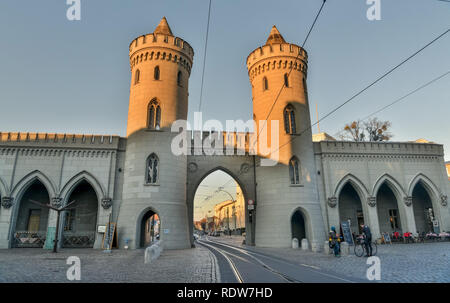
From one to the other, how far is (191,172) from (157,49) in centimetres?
1178

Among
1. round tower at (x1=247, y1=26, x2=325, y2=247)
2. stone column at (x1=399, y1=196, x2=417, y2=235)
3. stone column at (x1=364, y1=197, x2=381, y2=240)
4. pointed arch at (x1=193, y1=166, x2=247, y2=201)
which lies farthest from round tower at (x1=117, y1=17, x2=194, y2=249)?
stone column at (x1=399, y1=196, x2=417, y2=235)

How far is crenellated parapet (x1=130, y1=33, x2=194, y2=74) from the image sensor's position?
2628cm

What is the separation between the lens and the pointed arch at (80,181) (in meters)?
23.9

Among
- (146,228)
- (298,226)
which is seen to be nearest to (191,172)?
(146,228)

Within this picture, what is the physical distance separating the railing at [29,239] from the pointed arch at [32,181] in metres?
3.31

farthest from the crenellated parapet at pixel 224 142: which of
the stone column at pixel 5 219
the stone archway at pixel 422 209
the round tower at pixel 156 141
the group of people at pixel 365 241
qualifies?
the stone archway at pixel 422 209

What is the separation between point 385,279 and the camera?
888 cm

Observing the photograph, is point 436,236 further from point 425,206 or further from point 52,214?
point 52,214

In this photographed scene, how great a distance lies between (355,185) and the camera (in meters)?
27.6

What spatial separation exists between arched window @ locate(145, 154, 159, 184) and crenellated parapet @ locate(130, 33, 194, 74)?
911 cm

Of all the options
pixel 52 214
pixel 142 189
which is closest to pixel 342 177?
pixel 142 189

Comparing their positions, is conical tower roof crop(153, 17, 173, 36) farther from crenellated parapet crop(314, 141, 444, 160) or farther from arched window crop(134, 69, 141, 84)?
crenellated parapet crop(314, 141, 444, 160)

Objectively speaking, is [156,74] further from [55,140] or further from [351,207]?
[351,207]

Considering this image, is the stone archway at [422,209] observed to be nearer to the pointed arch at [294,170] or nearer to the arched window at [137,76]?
the pointed arch at [294,170]
